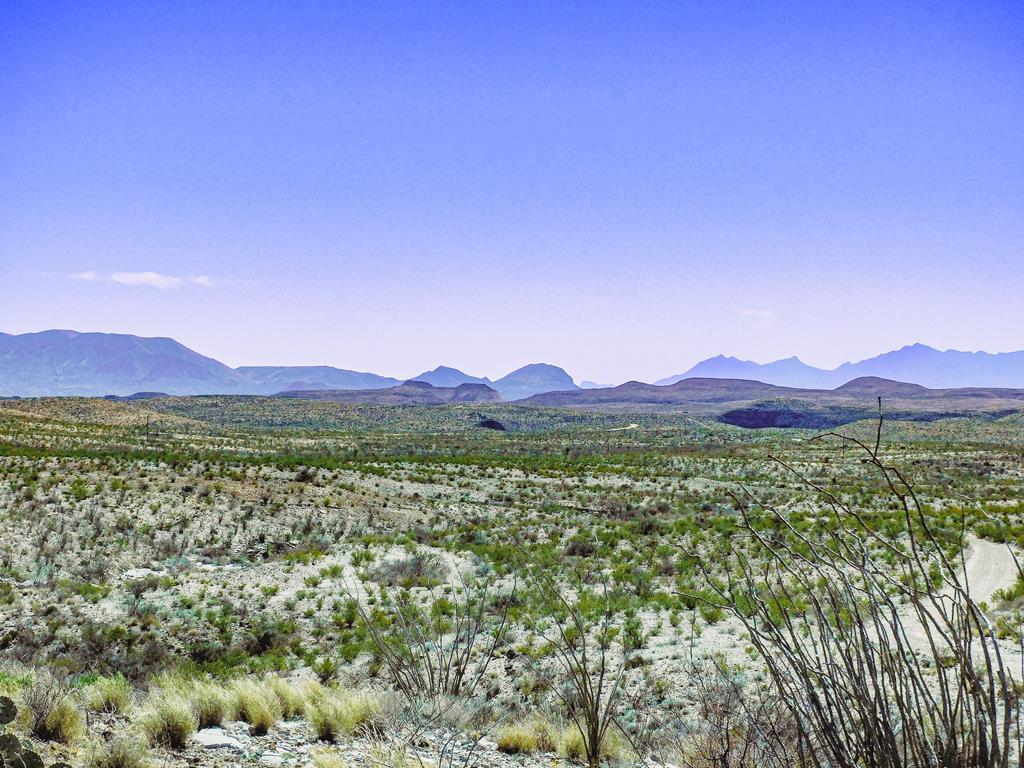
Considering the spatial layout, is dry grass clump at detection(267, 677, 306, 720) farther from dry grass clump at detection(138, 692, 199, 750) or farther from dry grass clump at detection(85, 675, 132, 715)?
dry grass clump at detection(85, 675, 132, 715)

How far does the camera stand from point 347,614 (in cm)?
1133

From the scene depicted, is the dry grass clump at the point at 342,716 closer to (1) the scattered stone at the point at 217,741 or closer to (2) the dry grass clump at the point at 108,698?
(1) the scattered stone at the point at 217,741

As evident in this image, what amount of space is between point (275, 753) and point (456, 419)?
97980mm

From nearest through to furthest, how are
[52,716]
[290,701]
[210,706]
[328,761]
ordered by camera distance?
1. [328,761]
2. [52,716]
3. [210,706]
4. [290,701]

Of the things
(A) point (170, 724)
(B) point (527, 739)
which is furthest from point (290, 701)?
(B) point (527, 739)

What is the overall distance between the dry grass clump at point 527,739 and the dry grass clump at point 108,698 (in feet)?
10.1

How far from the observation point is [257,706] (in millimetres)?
5320

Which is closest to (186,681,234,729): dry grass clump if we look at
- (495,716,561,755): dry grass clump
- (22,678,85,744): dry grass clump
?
(22,678,85,744): dry grass clump

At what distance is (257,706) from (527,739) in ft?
7.42

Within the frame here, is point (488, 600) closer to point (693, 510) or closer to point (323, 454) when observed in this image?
point (693, 510)

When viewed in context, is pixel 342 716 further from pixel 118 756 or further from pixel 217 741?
pixel 118 756

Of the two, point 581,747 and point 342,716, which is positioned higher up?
point 342,716

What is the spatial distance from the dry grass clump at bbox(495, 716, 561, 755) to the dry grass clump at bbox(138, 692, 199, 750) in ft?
7.93

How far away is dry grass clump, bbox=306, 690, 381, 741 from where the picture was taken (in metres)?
5.14
